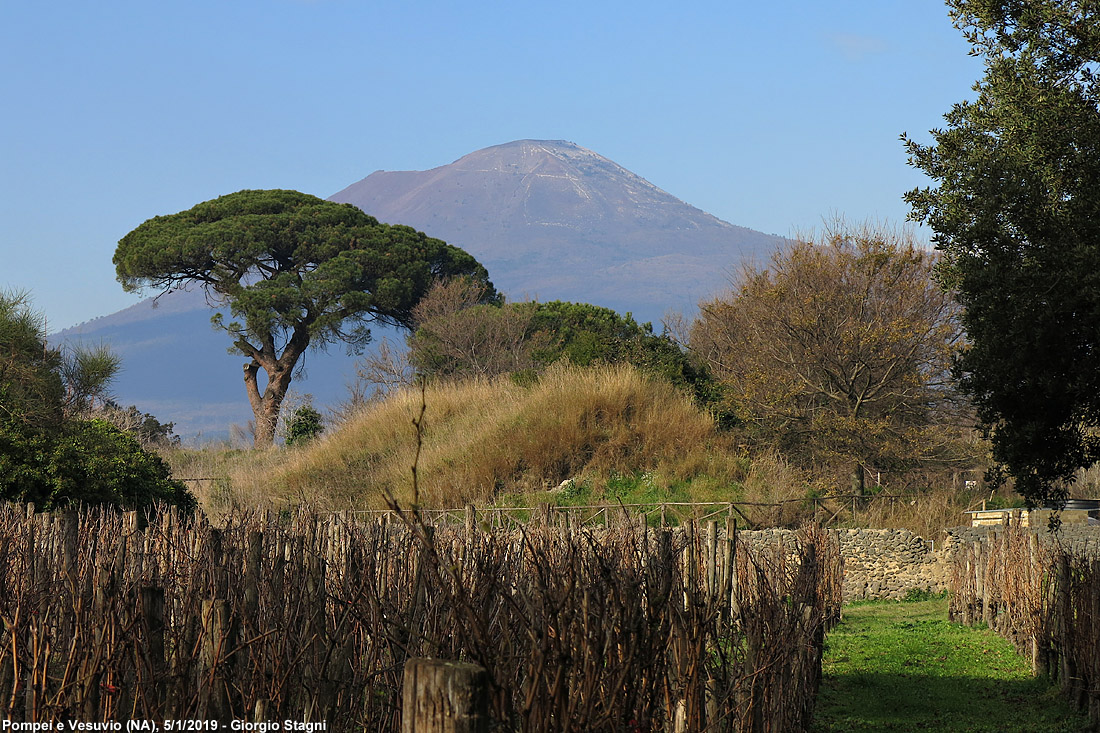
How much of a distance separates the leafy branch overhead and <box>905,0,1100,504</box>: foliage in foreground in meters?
30.3

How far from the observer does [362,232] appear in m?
41.6

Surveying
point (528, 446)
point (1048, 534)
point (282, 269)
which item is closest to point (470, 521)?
point (528, 446)

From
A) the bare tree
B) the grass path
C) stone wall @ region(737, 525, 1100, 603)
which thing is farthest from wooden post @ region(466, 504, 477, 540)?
the bare tree

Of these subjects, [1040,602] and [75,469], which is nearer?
[1040,602]

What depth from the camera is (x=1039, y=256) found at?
978cm

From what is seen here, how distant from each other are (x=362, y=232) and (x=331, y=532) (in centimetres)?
3144

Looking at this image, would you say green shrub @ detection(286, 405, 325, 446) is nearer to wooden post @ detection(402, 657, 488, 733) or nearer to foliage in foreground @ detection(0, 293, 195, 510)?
A: foliage in foreground @ detection(0, 293, 195, 510)

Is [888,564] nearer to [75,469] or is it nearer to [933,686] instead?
[933,686]

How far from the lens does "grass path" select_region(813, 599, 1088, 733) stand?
29.2 feet

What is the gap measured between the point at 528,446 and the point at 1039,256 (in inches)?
535

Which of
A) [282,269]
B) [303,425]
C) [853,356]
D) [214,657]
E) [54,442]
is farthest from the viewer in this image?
[282,269]

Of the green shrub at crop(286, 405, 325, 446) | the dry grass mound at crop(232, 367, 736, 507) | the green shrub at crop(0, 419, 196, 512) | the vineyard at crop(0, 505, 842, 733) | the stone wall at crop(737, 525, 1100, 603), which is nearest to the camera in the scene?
the vineyard at crop(0, 505, 842, 733)

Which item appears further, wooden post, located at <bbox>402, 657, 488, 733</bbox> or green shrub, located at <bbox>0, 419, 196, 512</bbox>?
green shrub, located at <bbox>0, 419, 196, 512</bbox>

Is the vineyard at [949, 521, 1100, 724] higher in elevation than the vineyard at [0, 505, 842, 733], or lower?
lower
